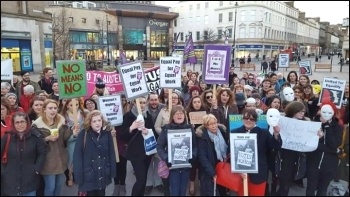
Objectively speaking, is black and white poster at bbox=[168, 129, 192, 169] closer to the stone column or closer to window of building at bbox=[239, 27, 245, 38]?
window of building at bbox=[239, 27, 245, 38]

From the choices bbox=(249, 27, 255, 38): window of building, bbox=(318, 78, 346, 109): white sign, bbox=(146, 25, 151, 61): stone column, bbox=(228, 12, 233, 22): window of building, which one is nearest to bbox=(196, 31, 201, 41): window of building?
bbox=(228, 12, 233, 22): window of building

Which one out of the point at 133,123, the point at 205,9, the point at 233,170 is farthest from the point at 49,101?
the point at 205,9

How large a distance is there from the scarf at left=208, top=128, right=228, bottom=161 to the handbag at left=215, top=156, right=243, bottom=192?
95mm

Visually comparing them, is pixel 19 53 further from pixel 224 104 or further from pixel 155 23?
pixel 155 23

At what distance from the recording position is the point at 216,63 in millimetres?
5637

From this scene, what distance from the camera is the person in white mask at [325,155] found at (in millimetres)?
4188

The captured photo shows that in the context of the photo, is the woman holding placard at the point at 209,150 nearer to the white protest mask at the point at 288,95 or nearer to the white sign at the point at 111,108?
the white sign at the point at 111,108

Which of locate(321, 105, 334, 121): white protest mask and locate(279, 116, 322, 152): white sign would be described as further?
locate(321, 105, 334, 121): white protest mask

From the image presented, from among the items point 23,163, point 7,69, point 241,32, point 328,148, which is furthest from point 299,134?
point 241,32

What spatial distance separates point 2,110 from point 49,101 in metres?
0.77

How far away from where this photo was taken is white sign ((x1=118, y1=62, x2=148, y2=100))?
4.78 metres

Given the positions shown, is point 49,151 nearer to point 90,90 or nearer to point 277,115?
point 277,115

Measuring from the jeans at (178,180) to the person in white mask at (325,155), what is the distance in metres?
1.88

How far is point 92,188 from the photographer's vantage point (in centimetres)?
397
